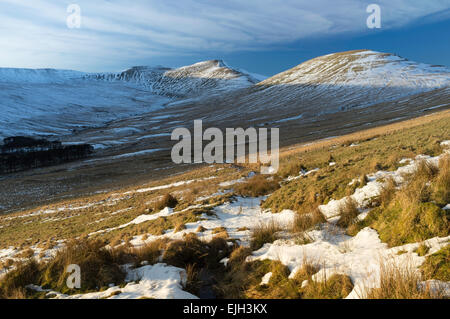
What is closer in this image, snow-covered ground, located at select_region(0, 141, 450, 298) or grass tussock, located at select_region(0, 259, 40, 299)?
snow-covered ground, located at select_region(0, 141, 450, 298)

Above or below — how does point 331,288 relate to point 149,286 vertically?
above

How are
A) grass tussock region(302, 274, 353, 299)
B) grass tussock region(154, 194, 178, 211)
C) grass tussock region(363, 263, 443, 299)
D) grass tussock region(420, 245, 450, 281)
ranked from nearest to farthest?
1. grass tussock region(363, 263, 443, 299)
2. grass tussock region(420, 245, 450, 281)
3. grass tussock region(302, 274, 353, 299)
4. grass tussock region(154, 194, 178, 211)

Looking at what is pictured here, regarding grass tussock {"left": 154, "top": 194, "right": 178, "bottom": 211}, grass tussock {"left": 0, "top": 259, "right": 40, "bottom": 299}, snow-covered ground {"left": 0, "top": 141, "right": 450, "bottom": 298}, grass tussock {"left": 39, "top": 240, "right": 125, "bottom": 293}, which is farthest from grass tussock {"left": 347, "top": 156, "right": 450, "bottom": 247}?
grass tussock {"left": 154, "top": 194, "right": 178, "bottom": 211}

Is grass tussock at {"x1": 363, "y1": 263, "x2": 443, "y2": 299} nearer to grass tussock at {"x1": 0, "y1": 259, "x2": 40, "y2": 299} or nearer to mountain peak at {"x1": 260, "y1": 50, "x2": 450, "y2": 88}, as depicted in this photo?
grass tussock at {"x1": 0, "y1": 259, "x2": 40, "y2": 299}

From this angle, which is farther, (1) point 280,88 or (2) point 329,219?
(1) point 280,88

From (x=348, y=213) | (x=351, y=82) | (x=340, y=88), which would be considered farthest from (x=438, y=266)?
(x=351, y=82)

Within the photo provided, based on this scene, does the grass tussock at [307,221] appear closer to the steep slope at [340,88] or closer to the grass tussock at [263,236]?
the grass tussock at [263,236]

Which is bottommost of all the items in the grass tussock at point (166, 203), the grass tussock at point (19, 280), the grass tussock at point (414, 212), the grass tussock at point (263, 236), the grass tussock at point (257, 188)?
the grass tussock at point (166, 203)

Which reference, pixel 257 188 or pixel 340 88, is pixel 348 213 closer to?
pixel 257 188

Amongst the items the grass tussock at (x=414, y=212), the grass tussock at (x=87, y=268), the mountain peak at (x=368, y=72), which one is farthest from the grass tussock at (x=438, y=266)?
the mountain peak at (x=368, y=72)

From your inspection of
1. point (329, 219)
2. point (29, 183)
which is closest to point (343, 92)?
point (29, 183)

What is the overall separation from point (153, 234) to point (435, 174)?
848 centimetres
